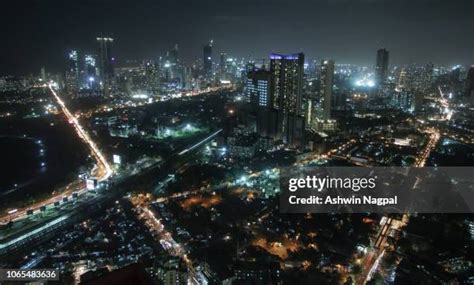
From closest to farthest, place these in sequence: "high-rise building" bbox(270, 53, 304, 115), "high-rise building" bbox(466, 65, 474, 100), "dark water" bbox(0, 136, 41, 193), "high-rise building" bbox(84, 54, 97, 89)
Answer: "dark water" bbox(0, 136, 41, 193) → "high-rise building" bbox(270, 53, 304, 115) → "high-rise building" bbox(466, 65, 474, 100) → "high-rise building" bbox(84, 54, 97, 89)

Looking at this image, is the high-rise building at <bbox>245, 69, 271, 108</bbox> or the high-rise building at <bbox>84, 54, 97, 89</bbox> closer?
the high-rise building at <bbox>245, 69, 271, 108</bbox>

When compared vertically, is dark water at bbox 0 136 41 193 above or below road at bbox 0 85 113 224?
below

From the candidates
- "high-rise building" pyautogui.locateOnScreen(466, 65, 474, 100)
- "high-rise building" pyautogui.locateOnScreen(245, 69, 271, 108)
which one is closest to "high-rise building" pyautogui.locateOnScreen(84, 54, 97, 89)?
"high-rise building" pyautogui.locateOnScreen(245, 69, 271, 108)

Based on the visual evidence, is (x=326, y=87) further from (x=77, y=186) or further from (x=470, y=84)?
(x=470, y=84)

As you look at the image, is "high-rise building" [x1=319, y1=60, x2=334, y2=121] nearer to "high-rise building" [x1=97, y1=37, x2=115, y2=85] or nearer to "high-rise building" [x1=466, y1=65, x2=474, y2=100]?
"high-rise building" [x1=466, y1=65, x2=474, y2=100]

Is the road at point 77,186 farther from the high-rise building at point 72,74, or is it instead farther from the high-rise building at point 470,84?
the high-rise building at point 470,84

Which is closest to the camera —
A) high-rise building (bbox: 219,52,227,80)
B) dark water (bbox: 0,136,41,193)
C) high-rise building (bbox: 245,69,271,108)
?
dark water (bbox: 0,136,41,193)

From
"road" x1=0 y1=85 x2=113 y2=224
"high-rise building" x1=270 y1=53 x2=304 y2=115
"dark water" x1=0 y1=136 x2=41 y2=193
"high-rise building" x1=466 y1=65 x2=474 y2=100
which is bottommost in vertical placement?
"dark water" x1=0 y1=136 x2=41 y2=193

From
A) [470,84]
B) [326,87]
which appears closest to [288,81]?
[326,87]
